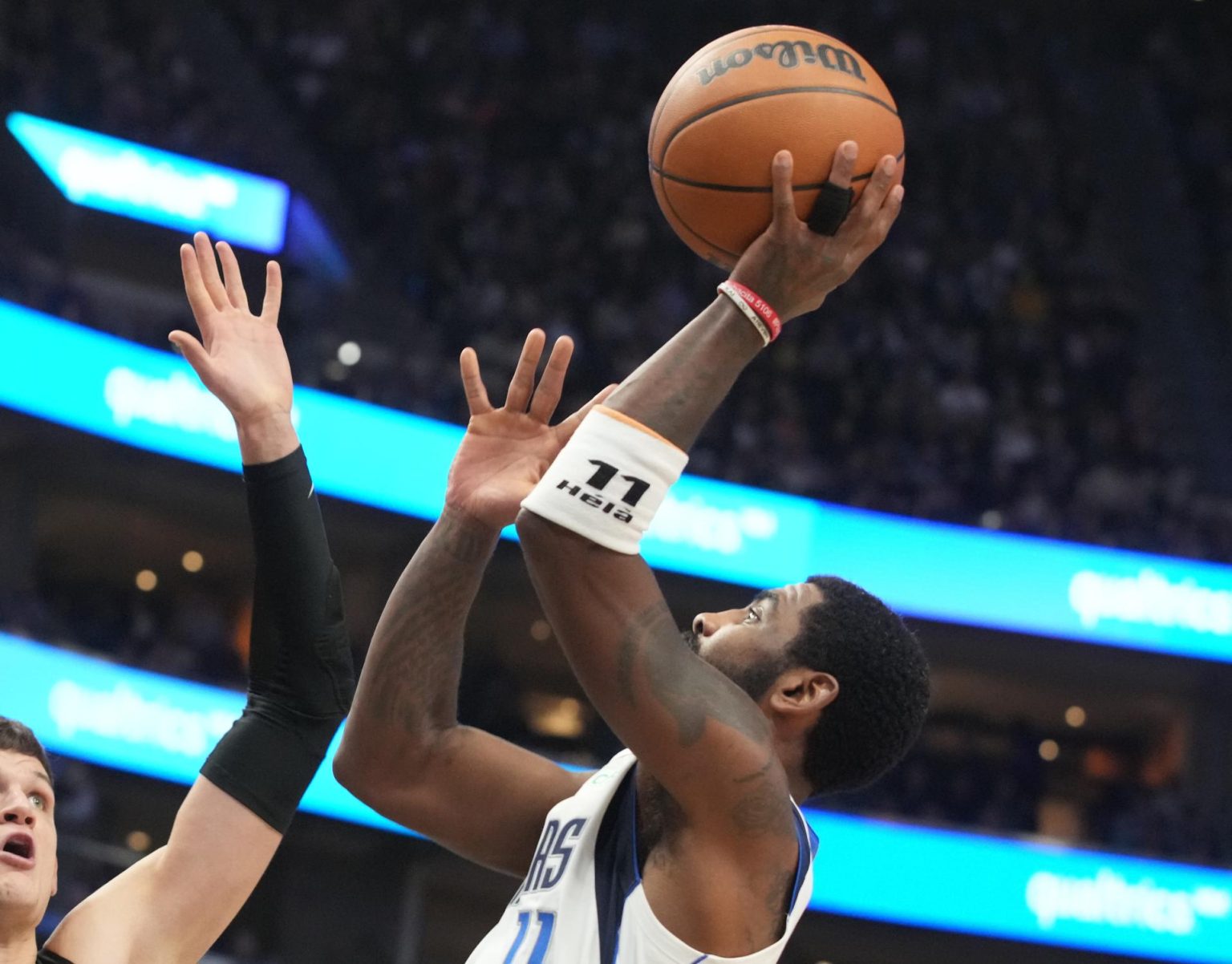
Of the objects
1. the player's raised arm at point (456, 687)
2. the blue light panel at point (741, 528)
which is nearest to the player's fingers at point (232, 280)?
the player's raised arm at point (456, 687)

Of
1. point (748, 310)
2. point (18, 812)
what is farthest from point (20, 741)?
point (748, 310)

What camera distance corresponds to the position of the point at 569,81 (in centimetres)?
1744

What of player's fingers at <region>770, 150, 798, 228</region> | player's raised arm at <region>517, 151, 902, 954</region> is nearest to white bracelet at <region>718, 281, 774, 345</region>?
player's raised arm at <region>517, 151, 902, 954</region>

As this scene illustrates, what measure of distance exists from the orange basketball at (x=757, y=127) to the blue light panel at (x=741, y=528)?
391 inches

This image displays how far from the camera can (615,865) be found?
7.56 ft

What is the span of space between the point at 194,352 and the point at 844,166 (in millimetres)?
1092

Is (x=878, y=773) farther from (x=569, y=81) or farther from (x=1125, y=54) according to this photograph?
(x=1125, y=54)

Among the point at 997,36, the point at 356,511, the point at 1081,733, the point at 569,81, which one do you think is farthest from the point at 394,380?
the point at 997,36

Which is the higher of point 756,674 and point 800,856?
point 756,674

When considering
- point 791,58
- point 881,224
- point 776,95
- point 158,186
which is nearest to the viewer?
point 881,224

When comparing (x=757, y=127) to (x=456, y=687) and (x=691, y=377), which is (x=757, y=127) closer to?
(x=691, y=377)

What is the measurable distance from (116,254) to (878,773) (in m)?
13.3

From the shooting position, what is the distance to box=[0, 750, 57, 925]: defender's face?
2.24 m

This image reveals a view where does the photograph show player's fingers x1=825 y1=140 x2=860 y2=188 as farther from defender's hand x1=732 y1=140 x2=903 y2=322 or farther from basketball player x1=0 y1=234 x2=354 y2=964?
basketball player x1=0 y1=234 x2=354 y2=964
